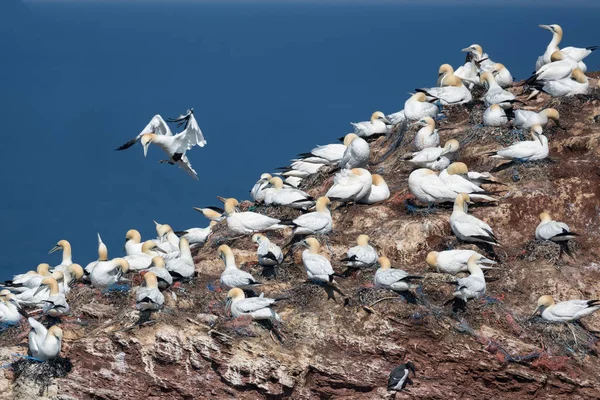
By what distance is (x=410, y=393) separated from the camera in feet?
50.5

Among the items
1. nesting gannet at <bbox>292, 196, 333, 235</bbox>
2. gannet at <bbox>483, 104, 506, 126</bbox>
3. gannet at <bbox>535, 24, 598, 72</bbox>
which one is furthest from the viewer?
gannet at <bbox>535, 24, 598, 72</bbox>

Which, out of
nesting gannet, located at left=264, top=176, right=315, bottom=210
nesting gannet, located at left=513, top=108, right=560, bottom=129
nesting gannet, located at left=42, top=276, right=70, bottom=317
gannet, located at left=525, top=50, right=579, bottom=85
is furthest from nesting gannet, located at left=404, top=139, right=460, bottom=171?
nesting gannet, located at left=42, top=276, right=70, bottom=317

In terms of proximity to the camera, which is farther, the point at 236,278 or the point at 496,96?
the point at 496,96

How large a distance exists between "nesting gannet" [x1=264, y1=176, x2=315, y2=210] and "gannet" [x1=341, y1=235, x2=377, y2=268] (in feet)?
8.14

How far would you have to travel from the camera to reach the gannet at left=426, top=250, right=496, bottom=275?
53.4 feet

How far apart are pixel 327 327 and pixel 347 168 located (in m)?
5.21

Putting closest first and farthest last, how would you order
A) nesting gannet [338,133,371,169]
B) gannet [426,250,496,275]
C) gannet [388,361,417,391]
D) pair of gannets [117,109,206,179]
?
1. gannet [388,361,417,391]
2. gannet [426,250,496,275]
3. nesting gannet [338,133,371,169]
4. pair of gannets [117,109,206,179]

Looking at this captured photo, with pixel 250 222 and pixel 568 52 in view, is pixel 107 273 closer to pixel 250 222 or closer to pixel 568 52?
pixel 250 222

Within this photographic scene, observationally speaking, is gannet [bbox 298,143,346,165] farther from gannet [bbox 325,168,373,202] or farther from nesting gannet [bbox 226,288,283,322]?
nesting gannet [bbox 226,288,283,322]

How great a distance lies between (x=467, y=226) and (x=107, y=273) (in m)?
6.01

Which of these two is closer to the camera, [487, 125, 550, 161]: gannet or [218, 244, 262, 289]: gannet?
[218, 244, 262, 289]: gannet

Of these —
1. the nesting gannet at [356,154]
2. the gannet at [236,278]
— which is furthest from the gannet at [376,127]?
the gannet at [236,278]

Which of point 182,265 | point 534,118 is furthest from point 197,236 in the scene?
point 534,118

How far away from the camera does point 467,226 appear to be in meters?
16.8
